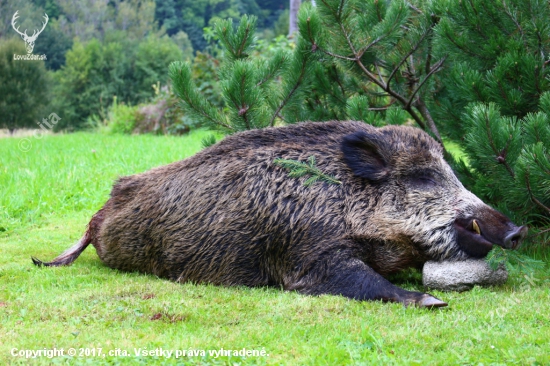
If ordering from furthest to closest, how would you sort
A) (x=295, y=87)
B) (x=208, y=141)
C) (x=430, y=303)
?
(x=208, y=141) → (x=295, y=87) → (x=430, y=303)

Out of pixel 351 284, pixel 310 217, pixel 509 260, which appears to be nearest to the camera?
pixel 509 260

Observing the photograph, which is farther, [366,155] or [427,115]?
[427,115]

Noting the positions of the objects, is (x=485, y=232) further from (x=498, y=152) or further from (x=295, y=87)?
(x=295, y=87)

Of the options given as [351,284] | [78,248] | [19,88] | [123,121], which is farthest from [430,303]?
[19,88]

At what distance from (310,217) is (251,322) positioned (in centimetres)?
126

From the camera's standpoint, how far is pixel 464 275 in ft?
15.6

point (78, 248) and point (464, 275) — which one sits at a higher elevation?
point (464, 275)

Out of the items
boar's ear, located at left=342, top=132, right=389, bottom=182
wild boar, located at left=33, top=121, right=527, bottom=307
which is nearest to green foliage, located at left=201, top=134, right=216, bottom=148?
wild boar, located at left=33, top=121, right=527, bottom=307

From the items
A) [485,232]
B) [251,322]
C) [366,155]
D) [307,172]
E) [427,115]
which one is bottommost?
[251,322]

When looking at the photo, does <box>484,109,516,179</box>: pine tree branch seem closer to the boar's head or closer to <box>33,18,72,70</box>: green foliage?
the boar's head

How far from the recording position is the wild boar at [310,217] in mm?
4848

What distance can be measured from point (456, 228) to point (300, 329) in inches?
67.5

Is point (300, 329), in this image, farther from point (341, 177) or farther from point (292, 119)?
point (292, 119)

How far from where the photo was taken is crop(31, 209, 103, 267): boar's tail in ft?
19.4
